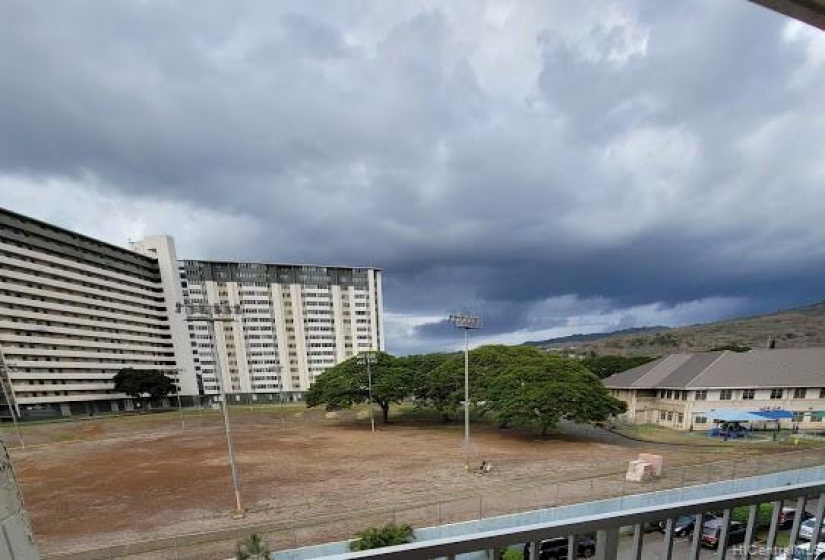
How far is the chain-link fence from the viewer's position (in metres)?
11.8

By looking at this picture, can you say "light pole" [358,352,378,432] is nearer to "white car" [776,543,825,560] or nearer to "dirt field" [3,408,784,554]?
"dirt field" [3,408,784,554]

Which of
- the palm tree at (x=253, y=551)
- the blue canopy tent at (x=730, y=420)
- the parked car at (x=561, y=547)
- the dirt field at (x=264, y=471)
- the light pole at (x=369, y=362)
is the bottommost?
the blue canopy tent at (x=730, y=420)

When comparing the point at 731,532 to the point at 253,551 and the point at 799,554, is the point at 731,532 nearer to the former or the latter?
the point at 799,554

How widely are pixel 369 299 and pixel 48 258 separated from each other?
44.6 meters

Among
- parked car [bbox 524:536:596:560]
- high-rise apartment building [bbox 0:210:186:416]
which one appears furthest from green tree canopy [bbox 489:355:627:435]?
high-rise apartment building [bbox 0:210:186:416]

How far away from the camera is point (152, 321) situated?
A: 61031mm

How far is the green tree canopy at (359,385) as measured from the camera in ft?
117

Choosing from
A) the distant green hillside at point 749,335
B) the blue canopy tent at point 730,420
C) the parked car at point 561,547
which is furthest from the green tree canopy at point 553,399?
the distant green hillside at point 749,335

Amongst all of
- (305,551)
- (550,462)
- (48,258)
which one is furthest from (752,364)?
(48,258)

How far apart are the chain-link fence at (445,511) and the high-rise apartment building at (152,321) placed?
30047 millimetres

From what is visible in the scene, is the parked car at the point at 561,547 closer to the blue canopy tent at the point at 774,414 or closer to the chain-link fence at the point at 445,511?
the chain-link fence at the point at 445,511

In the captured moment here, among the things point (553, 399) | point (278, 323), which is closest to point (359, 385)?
point (553, 399)

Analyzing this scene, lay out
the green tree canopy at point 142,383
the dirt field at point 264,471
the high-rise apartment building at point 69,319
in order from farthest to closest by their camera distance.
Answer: the green tree canopy at point 142,383
the high-rise apartment building at point 69,319
the dirt field at point 264,471

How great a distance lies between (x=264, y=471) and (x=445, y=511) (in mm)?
13016
